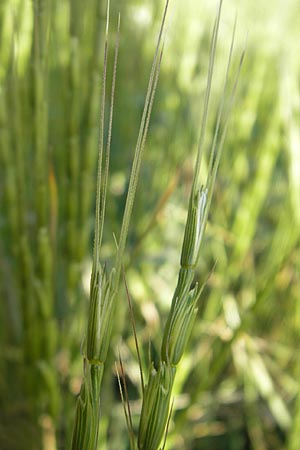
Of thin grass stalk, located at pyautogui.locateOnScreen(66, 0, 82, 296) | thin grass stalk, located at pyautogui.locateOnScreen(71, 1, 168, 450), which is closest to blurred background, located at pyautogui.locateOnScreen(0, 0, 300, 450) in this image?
thin grass stalk, located at pyautogui.locateOnScreen(66, 0, 82, 296)

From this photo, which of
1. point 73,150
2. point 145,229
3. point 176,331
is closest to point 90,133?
point 73,150

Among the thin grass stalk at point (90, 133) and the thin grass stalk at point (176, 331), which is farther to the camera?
the thin grass stalk at point (90, 133)

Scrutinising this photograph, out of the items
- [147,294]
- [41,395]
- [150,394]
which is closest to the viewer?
[150,394]

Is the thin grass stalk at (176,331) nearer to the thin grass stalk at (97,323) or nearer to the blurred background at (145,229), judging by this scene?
the thin grass stalk at (97,323)

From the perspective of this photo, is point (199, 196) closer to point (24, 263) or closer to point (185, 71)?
point (24, 263)

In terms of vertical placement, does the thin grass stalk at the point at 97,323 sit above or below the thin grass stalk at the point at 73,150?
below

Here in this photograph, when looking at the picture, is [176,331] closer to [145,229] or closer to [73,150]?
[73,150]

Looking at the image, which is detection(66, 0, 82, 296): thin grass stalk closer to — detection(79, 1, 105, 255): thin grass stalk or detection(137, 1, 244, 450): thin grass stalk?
detection(79, 1, 105, 255): thin grass stalk

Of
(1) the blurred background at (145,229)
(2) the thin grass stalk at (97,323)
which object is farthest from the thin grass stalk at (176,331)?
(1) the blurred background at (145,229)

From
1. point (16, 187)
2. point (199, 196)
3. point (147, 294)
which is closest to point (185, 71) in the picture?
point (147, 294)
